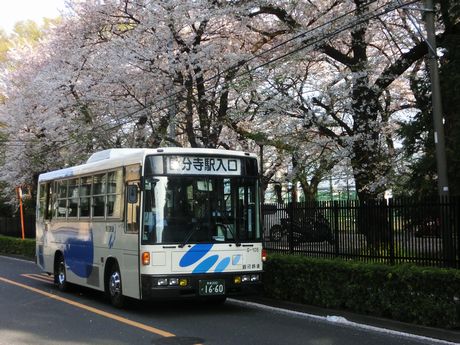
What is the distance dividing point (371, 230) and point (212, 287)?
3.24 metres

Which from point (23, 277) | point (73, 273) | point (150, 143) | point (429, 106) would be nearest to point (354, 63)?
point (429, 106)

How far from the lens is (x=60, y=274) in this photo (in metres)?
14.1

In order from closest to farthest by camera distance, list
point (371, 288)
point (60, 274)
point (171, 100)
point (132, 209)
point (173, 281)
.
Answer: point (371, 288) < point (173, 281) < point (132, 209) < point (60, 274) < point (171, 100)

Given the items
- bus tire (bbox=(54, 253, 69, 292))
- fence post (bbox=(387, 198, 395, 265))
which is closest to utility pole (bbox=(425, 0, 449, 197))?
fence post (bbox=(387, 198, 395, 265))

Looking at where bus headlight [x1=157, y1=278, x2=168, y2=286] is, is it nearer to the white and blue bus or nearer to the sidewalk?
the white and blue bus

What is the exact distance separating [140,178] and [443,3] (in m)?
7.39

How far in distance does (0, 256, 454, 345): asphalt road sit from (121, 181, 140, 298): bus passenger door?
51 cm

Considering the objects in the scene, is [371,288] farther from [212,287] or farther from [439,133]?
[439,133]

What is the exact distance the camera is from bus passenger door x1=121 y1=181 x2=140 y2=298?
32.5ft

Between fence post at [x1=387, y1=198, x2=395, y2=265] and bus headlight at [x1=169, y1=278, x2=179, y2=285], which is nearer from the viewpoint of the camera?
bus headlight at [x1=169, y1=278, x2=179, y2=285]

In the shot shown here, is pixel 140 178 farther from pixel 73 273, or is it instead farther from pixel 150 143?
pixel 150 143

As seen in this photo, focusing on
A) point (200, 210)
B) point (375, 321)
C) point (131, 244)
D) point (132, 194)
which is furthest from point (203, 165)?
point (375, 321)

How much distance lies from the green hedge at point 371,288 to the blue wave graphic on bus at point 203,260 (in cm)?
173

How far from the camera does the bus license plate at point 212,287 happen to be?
985 cm
